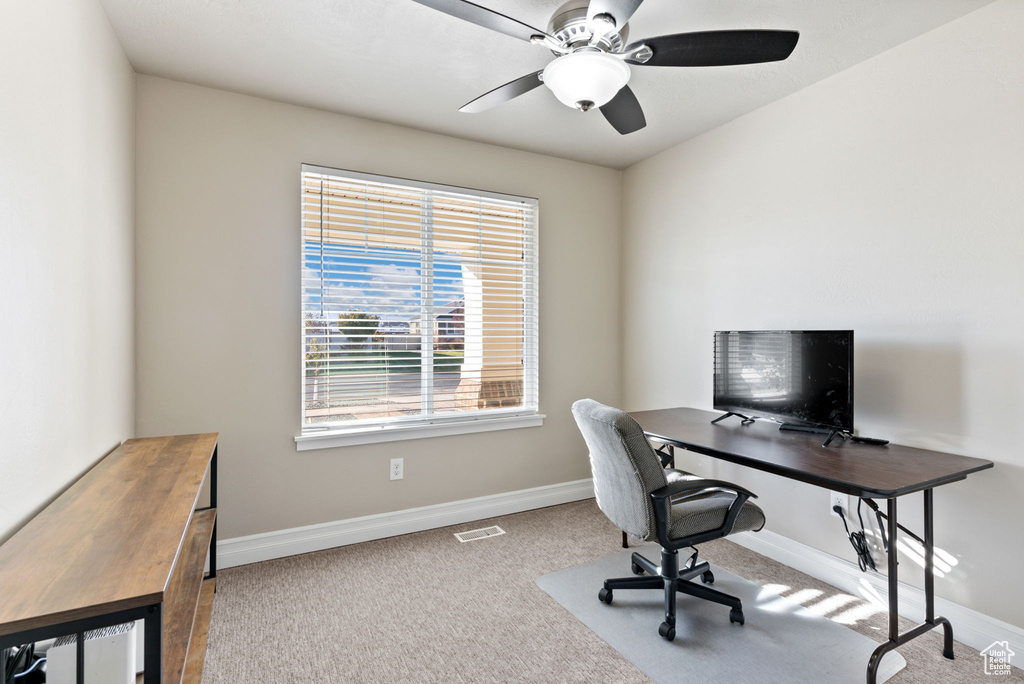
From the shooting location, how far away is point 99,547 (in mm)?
1099

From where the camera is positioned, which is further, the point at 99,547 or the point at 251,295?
the point at 251,295

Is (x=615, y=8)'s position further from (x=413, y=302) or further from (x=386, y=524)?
(x=386, y=524)

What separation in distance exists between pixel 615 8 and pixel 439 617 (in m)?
2.38

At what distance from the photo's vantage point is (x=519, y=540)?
299 centimetres

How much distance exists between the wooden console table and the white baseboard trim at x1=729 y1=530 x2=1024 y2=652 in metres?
2.54

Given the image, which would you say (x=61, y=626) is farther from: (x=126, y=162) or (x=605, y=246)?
(x=605, y=246)

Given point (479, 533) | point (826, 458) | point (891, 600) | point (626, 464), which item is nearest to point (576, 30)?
point (626, 464)

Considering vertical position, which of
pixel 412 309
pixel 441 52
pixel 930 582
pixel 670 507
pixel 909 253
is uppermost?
pixel 441 52

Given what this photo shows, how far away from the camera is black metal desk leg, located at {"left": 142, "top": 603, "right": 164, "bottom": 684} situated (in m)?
0.90

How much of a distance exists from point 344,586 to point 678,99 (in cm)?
306

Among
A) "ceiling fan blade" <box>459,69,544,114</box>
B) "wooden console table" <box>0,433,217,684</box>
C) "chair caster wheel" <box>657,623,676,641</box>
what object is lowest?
"chair caster wheel" <box>657,623,676,641</box>

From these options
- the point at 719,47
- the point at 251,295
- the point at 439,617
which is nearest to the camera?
the point at 719,47

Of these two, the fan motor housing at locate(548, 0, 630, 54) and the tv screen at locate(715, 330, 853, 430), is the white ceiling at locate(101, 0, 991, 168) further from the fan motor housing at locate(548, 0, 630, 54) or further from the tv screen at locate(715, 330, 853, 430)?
the tv screen at locate(715, 330, 853, 430)

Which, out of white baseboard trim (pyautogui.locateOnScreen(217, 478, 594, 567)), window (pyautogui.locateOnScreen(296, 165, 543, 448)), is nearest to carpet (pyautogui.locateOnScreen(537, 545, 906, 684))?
white baseboard trim (pyautogui.locateOnScreen(217, 478, 594, 567))
